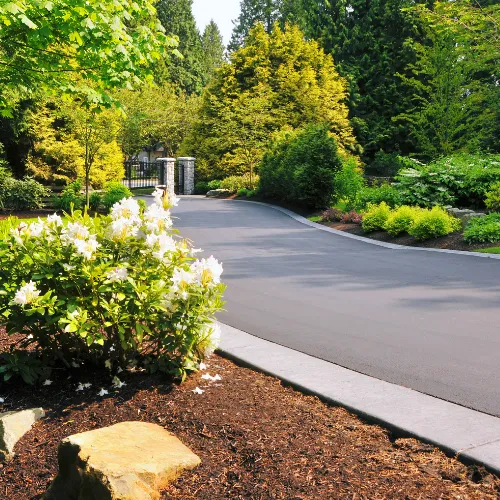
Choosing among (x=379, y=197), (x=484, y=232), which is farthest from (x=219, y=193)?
(x=484, y=232)

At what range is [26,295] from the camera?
420 centimetres

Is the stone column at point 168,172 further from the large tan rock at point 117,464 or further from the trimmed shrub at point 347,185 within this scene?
the large tan rock at point 117,464

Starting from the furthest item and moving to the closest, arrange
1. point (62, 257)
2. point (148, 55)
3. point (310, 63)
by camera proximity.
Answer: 1. point (310, 63)
2. point (148, 55)
3. point (62, 257)

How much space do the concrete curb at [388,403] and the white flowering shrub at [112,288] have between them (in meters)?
0.79

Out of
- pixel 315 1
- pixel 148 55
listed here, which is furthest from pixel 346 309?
pixel 315 1

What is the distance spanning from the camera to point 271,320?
7.47 metres

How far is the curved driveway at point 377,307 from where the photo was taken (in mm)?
5520

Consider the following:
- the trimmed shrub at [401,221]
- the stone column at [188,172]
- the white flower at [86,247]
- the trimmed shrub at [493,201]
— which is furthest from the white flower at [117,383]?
the stone column at [188,172]

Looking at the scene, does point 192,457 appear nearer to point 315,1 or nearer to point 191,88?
point 315,1

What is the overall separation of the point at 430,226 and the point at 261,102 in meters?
21.5

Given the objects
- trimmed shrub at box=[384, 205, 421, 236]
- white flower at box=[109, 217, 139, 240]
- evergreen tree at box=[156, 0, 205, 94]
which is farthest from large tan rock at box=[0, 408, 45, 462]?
evergreen tree at box=[156, 0, 205, 94]

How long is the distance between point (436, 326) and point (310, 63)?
3245 cm

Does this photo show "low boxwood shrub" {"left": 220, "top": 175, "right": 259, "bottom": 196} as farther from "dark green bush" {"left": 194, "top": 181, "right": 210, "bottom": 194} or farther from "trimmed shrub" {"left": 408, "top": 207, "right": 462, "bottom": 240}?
"trimmed shrub" {"left": 408, "top": 207, "right": 462, "bottom": 240}

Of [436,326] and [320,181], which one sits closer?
[436,326]
